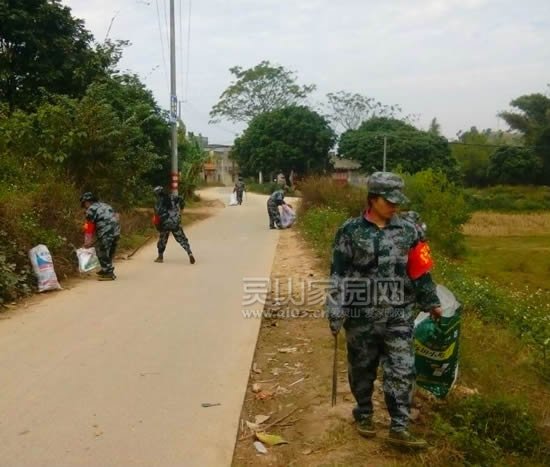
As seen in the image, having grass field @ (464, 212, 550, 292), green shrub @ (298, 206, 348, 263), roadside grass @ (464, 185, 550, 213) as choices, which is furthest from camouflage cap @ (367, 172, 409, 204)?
roadside grass @ (464, 185, 550, 213)

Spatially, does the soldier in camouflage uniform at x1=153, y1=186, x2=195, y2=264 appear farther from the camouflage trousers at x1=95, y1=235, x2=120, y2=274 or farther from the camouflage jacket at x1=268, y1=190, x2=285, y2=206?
the camouflage jacket at x1=268, y1=190, x2=285, y2=206

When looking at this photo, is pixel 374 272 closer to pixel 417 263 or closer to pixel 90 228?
pixel 417 263

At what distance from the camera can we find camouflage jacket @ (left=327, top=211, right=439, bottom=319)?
157 inches

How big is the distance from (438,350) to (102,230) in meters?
6.86

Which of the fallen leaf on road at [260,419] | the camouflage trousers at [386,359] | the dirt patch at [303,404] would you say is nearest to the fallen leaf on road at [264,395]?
the dirt patch at [303,404]

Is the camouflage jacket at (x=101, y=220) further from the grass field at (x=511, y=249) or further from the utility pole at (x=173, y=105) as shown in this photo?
the grass field at (x=511, y=249)

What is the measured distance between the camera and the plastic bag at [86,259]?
9805mm

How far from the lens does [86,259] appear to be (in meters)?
9.83

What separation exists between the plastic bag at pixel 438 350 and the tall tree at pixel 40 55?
49.8ft

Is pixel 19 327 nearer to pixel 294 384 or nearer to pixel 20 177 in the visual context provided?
pixel 294 384

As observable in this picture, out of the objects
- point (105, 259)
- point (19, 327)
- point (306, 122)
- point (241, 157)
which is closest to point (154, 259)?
point (105, 259)

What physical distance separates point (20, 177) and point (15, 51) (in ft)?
24.4

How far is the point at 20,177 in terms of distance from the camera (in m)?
11.8

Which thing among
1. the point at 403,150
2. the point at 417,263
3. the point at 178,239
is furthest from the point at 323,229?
the point at 403,150
